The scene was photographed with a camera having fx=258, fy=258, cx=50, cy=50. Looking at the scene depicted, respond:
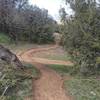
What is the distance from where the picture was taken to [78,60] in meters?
16.8

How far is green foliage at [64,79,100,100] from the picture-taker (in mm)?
12312

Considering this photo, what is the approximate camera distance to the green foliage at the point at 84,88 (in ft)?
40.4

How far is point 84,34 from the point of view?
53.0ft

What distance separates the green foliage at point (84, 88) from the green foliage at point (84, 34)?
1708 millimetres

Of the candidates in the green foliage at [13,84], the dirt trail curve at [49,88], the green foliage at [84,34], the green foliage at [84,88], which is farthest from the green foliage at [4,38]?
the green foliage at [84,88]

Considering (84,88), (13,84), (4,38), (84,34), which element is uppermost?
(84,34)

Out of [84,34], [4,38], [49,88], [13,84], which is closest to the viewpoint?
[13,84]

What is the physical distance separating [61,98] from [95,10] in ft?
21.7

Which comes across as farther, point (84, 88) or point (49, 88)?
point (84, 88)

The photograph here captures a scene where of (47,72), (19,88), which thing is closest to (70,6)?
(47,72)

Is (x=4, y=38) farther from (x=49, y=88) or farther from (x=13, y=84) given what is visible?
(x=13, y=84)

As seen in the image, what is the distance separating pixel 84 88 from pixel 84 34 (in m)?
3.96

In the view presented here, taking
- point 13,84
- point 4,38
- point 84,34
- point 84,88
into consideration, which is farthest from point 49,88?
point 4,38

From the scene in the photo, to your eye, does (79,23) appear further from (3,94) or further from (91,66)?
(3,94)
